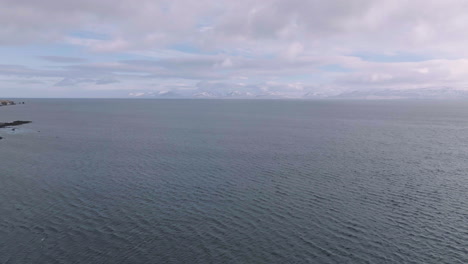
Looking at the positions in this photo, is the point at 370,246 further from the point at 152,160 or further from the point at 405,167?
the point at 152,160

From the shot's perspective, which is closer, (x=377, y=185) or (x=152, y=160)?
(x=377, y=185)

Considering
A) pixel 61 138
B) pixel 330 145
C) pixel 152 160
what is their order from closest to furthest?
pixel 152 160 < pixel 330 145 < pixel 61 138

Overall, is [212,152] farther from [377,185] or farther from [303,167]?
[377,185]

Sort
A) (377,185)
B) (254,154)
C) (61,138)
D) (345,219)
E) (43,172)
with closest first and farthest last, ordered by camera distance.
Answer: (345,219)
(377,185)
(43,172)
(254,154)
(61,138)

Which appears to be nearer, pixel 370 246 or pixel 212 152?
pixel 370 246

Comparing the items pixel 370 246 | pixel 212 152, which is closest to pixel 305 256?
pixel 370 246

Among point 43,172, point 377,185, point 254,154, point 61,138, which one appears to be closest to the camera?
point 377,185

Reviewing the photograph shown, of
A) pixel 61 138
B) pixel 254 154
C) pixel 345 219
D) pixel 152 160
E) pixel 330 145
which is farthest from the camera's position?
pixel 61 138

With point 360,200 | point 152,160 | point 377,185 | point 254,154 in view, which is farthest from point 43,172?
point 377,185
